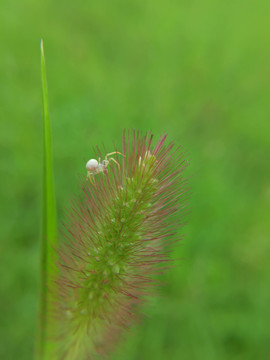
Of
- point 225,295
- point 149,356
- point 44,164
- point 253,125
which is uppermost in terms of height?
point 253,125

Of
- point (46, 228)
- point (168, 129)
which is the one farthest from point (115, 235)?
point (168, 129)

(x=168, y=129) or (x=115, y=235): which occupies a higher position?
(x=168, y=129)

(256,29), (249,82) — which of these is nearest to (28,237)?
(249,82)

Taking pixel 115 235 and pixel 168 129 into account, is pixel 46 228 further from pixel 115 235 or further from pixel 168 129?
pixel 168 129

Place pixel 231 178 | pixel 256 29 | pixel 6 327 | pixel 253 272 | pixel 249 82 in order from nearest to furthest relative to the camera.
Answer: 1. pixel 6 327
2. pixel 253 272
3. pixel 231 178
4. pixel 249 82
5. pixel 256 29

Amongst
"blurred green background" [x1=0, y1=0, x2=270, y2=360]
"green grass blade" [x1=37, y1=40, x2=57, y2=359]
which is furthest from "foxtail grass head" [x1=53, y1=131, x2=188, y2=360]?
"blurred green background" [x1=0, y1=0, x2=270, y2=360]

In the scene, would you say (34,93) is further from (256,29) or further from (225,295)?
(256,29)

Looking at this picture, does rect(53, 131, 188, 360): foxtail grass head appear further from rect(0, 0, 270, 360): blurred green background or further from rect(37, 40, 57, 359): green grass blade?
rect(0, 0, 270, 360): blurred green background

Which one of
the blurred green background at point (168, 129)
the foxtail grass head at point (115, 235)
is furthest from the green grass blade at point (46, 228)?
the blurred green background at point (168, 129)
